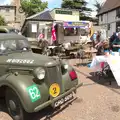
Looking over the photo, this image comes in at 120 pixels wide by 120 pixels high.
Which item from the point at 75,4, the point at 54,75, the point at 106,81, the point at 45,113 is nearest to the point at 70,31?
the point at 106,81

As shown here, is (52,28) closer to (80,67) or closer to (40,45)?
(40,45)

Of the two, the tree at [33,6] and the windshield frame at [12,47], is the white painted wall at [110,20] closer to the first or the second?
the tree at [33,6]

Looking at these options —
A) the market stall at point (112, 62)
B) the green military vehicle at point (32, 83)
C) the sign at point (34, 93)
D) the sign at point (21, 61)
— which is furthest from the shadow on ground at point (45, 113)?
the market stall at point (112, 62)

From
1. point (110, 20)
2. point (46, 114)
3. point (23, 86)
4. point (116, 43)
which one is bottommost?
point (46, 114)

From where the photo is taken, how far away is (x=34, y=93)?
4.58 meters

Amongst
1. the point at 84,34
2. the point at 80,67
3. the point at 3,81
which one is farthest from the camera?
the point at 84,34

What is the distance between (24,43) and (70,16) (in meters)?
22.5

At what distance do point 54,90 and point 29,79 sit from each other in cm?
57

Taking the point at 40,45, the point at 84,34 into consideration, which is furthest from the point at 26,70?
the point at 84,34

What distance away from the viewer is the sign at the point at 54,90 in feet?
16.0

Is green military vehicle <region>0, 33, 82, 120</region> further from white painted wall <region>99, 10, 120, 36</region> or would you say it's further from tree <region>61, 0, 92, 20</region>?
tree <region>61, 0, 92, 20</region>

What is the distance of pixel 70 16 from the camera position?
28.2 metres

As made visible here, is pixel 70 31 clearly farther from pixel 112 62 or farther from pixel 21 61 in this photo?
pixel 21 61

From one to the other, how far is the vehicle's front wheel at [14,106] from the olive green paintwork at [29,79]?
0.85 feet
